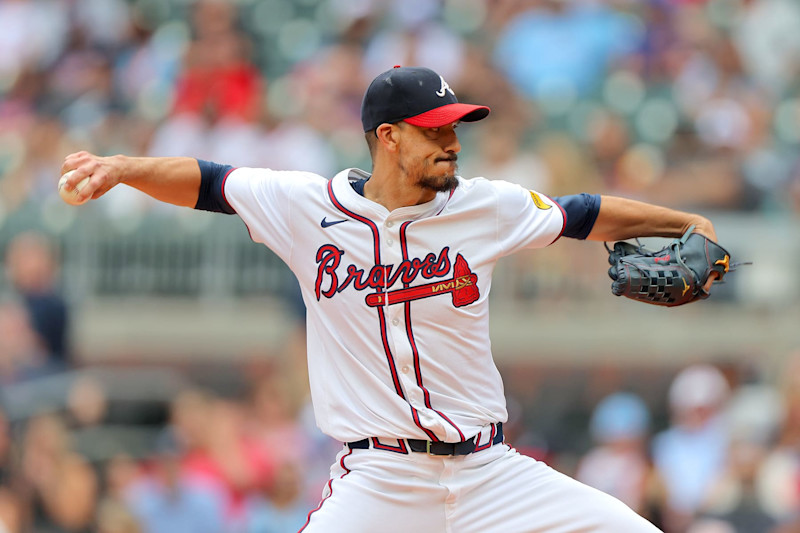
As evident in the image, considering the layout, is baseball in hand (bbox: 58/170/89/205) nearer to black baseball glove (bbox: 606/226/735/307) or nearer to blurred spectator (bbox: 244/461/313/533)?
black baseball glove (bbox: 606/226/735/307)

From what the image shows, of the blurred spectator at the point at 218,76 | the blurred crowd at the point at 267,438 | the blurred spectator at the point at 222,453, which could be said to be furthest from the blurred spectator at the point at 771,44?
the blurred spectator at the point at 222,453

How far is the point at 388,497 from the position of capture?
4.08 m

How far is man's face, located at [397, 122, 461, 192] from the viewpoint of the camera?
163 inches

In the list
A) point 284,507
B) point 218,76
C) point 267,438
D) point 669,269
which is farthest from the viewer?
point 218,76

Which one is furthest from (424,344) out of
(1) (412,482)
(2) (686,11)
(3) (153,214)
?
(2) (686,11)

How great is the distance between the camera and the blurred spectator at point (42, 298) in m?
9.64

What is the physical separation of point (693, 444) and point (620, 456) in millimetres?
496

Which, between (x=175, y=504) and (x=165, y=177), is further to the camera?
(x=175, y=504)

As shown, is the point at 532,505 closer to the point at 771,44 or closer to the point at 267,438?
the point at 267,438

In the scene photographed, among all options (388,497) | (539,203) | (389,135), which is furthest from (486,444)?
(389,135)

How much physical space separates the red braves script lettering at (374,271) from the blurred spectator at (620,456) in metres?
4.15

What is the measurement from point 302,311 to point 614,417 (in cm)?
254

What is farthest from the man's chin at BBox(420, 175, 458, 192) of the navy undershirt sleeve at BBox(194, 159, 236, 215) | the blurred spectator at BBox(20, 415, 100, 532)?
the blurred spectator at BBox(20, 415, 100, 532)

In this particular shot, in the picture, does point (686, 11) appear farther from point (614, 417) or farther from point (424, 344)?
point (424, 344)
